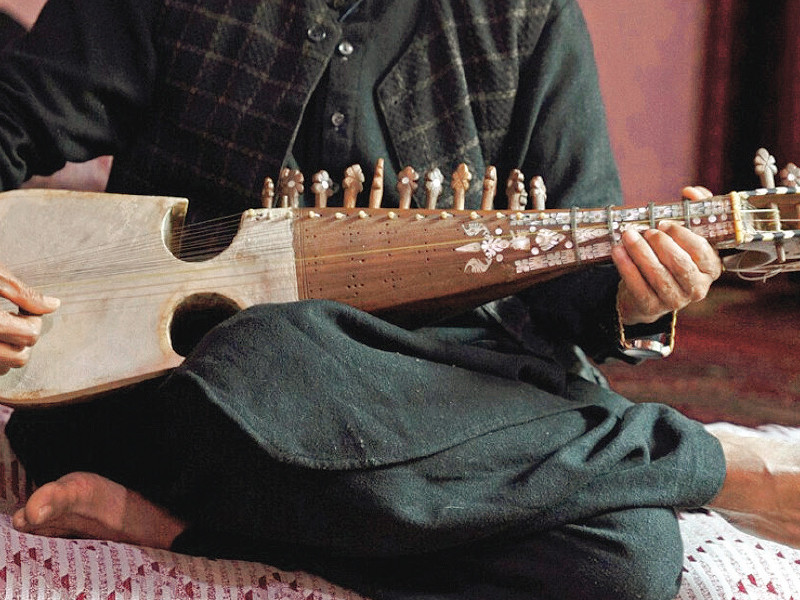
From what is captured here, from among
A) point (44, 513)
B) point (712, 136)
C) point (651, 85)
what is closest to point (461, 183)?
point (44, 513)

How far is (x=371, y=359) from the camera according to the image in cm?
97

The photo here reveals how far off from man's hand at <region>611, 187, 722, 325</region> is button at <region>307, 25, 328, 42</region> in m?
0.50

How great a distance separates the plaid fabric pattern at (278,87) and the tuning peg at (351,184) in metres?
0.13

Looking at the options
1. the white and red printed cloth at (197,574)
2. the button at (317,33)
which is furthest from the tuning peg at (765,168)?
the button at (317,33)

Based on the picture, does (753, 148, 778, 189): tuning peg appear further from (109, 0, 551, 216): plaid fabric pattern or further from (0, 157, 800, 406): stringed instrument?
(109, 0, 551, 216): plaid fabric pattern

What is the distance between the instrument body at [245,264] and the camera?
104cm

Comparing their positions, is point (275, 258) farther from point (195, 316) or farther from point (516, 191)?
point (516, 191)

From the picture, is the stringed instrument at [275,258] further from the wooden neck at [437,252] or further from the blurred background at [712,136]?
the blurred background at [712,136]

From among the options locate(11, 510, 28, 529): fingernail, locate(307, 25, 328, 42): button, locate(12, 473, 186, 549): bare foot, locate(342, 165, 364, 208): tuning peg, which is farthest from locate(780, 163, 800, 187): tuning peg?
locate(11, 510, 28, 529): fingernail

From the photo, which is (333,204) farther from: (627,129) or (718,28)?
(718,28)

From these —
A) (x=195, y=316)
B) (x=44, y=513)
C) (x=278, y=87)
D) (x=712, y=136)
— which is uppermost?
(x=278, y=87)

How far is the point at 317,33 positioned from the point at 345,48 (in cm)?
4

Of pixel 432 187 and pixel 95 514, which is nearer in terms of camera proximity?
pixel 95 514

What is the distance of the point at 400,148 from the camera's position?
1253mm
